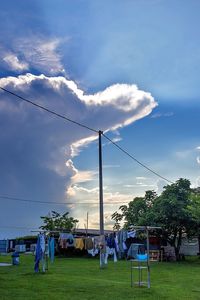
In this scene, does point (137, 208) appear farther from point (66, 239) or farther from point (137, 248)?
point (137, 248)

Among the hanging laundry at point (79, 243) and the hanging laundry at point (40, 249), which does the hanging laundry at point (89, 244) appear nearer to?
the hanging laundry at point (79, 243)

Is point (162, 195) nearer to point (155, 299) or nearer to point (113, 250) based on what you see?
point (113, 250)

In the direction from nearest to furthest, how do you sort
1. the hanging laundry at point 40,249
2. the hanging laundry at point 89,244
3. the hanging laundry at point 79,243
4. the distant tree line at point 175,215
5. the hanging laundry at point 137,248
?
1. the hanging laundry at point 137,248
2. the hanging laundry at point 40,249
3. the hanging laundry at point 89,244
4. the hanging laundry at point 79,243
5. the distant tree line at point 175,215

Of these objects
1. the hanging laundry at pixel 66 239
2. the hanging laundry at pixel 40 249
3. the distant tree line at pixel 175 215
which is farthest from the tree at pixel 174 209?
the hanging laundry at pixel 40 249

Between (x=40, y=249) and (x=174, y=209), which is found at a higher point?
(x=174, y=209)

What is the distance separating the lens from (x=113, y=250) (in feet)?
75.5

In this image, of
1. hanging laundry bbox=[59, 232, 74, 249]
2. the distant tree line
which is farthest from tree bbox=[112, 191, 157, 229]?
hanging laundry bbox=[59, 232, 74, 249]

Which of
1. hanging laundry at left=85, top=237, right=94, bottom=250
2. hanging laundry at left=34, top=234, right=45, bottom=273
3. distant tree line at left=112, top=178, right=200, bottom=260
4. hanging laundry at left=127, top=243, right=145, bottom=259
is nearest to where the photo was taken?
hanging laundry at left=127, top=243, right=145, bottom=259

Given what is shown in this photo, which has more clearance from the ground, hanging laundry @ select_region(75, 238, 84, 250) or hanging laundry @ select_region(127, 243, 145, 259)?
hanging laundry @ select_region(75, 238, 84, 250)

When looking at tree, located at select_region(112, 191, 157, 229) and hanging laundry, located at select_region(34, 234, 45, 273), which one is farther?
tree, located at select_region(112, 191, 157, 229)

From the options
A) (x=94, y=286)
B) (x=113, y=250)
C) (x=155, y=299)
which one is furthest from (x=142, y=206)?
(x=155, y=299)

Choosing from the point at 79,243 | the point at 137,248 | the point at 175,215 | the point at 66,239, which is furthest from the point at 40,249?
the point at 175,215

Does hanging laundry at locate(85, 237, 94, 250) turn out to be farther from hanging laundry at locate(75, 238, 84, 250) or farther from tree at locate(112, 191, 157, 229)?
tree at locate(112, 191, 157, 229)

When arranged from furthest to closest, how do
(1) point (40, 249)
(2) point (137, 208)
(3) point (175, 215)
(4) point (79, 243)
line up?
1. (2) point (137, 208)
2. (3) point (175, 215)
3. (4) point (79, 243)
4. (1) point (40, 249)
